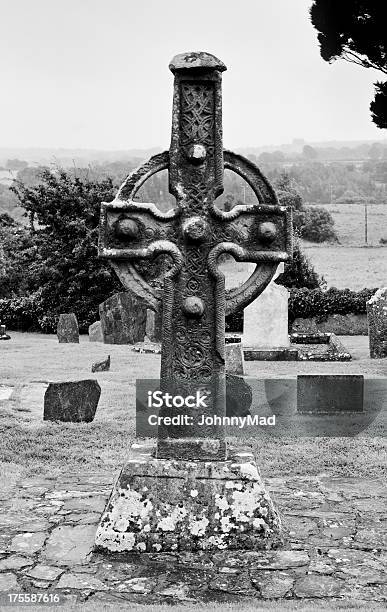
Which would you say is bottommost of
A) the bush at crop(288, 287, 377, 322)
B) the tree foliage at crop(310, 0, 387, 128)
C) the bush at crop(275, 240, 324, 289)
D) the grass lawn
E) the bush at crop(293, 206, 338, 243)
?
the grass lawn

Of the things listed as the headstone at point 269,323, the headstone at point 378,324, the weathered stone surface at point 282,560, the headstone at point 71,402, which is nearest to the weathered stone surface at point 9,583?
the weathered stone surface at point 282,560

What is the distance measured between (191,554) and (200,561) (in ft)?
0.43

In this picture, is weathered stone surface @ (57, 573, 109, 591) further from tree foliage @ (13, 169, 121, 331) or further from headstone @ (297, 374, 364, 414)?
tree foliage @ (13, 169, 121, 331)

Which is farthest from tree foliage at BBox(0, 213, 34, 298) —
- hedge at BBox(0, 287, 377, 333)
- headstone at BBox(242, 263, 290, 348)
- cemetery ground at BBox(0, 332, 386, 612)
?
cemetery ground at BBox(0, 332, 386, 612)

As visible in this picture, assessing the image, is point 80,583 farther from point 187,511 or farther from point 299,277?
point 299,277

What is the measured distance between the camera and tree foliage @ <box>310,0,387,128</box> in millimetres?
23672

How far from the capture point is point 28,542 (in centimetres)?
544

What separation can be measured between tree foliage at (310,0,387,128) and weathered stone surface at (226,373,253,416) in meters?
15.8

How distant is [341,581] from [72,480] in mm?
3055

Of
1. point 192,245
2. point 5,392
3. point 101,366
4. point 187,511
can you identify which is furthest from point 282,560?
point 101,366

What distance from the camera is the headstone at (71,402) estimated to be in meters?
9.91

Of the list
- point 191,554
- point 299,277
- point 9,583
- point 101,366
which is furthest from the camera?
point 299,277

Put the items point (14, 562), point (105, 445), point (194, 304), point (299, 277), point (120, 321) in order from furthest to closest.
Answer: point (299, 277) < point (120, 321) < point (105, 445) < point (194, 304) < point (14, 562)

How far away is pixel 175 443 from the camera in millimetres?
5605
